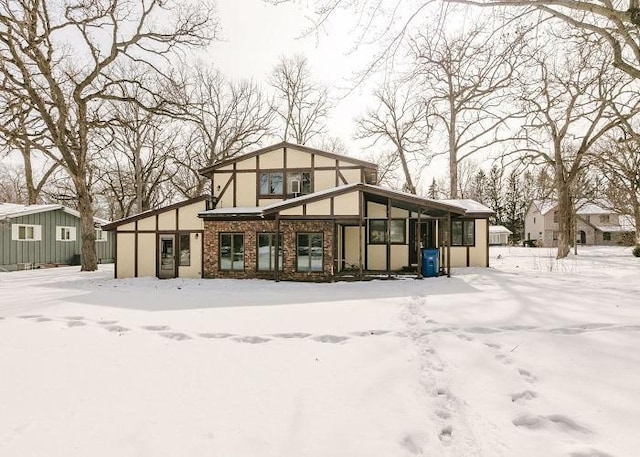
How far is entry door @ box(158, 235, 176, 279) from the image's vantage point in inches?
642

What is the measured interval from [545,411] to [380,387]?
5.33ft

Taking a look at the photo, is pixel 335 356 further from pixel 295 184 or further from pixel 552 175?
pixel 552 175

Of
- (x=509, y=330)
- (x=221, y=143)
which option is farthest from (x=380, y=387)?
(x=221, y=143)

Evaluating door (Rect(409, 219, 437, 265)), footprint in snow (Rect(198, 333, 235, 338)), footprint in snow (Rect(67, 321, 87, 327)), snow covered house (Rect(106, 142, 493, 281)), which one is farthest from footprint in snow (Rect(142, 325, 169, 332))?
door (Rect(409, 219, 437, 265))

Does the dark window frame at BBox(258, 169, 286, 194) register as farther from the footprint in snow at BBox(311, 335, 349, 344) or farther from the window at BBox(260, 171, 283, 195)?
the footprint in snow at BBox(311, 335, 349, 344)

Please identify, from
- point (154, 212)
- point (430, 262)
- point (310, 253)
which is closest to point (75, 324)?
point (310, 253)

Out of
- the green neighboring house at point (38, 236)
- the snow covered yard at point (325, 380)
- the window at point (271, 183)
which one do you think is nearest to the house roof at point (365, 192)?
the window at point (271, 183)

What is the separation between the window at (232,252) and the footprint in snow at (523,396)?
41.8ft

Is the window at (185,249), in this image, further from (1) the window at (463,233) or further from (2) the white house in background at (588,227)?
(2) the white house in background at (588,227)

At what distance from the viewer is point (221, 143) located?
99.1 feet

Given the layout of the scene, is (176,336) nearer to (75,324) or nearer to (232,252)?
(75,324)

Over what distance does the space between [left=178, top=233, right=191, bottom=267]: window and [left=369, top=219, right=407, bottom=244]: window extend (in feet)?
28.3

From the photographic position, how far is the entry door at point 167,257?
16.3 meters

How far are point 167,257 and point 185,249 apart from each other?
0.95 m
